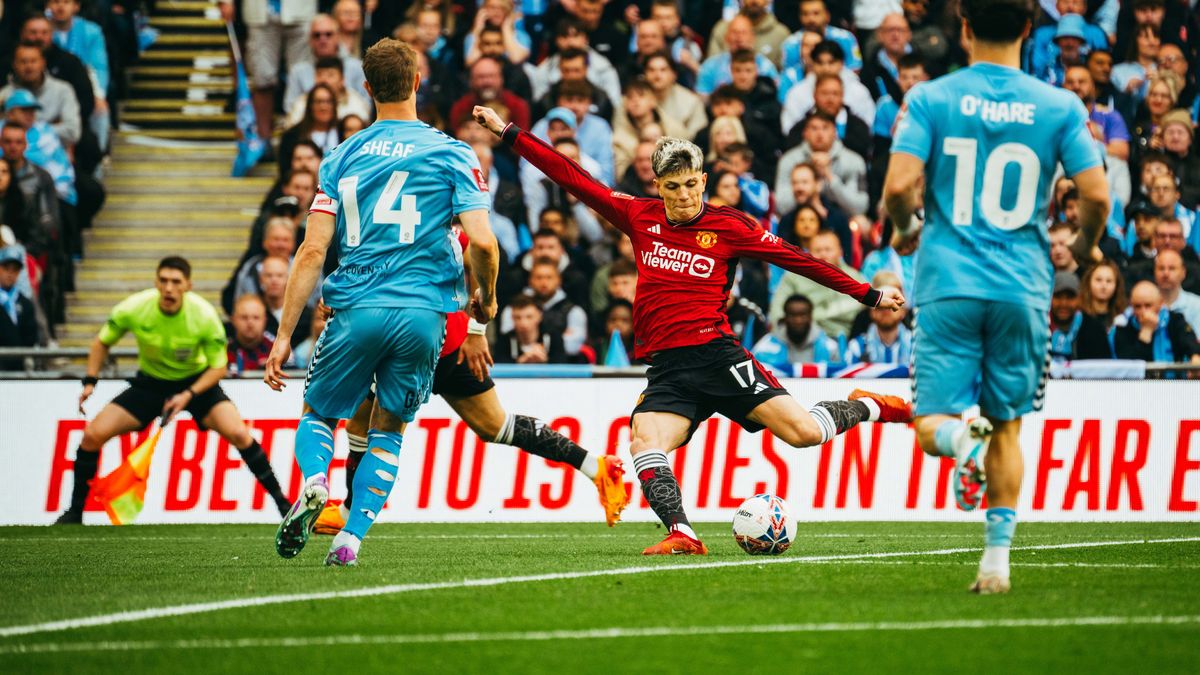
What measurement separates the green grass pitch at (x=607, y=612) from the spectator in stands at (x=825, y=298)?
548cm

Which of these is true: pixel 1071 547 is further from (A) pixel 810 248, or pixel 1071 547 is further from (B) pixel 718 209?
(A) pixel 810 248

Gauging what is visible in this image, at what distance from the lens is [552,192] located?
17.2 m

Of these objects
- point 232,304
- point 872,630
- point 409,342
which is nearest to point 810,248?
point 232,304

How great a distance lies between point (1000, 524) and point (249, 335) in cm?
963

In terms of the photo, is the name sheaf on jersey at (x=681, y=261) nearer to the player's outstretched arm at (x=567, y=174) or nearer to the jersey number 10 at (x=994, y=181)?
the player's outstretched arm at (x=567, y=174)

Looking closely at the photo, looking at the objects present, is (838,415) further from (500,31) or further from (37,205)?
(37,205)

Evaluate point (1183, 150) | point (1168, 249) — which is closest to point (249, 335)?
point (1168, 249)

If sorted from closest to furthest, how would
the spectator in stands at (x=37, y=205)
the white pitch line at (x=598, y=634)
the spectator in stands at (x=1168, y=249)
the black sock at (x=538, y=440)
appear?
the white pitch line at (x=598, y=634) → the black sock at (x=538, y=440) → the spectator in stands at (x=1168, y=249) → the spectator in stands at (x=37, y=205)

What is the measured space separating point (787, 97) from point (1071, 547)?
879 cm

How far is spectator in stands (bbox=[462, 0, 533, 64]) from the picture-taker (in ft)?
59.6

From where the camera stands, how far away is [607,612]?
259 inches

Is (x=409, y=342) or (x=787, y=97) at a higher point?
(x=787, y=97)

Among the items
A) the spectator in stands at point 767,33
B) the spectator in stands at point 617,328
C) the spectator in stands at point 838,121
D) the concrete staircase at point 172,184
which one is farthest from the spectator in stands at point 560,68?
the concrete staircase at point 172,184

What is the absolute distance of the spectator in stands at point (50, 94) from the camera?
17938 millimetres
